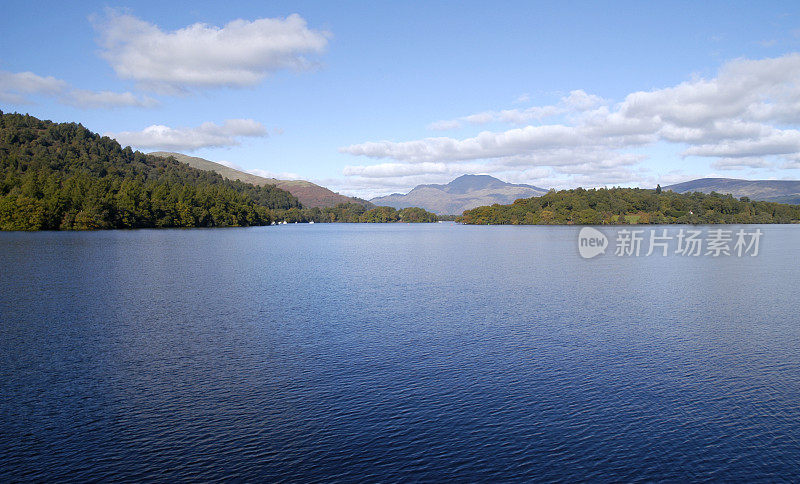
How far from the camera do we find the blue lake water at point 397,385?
38.5ft

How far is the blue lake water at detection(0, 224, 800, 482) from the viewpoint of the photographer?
38.5 feet

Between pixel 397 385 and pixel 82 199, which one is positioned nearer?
pixel 397 385

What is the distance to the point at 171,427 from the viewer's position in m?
13.3

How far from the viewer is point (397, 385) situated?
16.5m

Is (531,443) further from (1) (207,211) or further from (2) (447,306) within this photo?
(1) (207,211)

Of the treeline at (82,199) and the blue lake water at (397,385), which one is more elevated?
the treeline at (82,199)

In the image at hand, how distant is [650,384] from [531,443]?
6584 mm

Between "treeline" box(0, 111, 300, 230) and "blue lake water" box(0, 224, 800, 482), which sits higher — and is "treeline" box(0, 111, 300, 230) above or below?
above

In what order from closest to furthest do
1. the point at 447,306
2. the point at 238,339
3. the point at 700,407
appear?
1. the point at 700,407
2. the point at 238,339
3. the point at 447,306

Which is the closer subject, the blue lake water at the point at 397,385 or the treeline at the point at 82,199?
the blue lake water at the point at 397,385

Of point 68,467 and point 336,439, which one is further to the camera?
point 336,439

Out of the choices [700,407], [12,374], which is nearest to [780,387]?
[700,407]

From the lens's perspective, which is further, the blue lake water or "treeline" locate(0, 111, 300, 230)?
"treeline" locate(0, 111, 300, 230)

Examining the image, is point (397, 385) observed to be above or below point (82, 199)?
below
